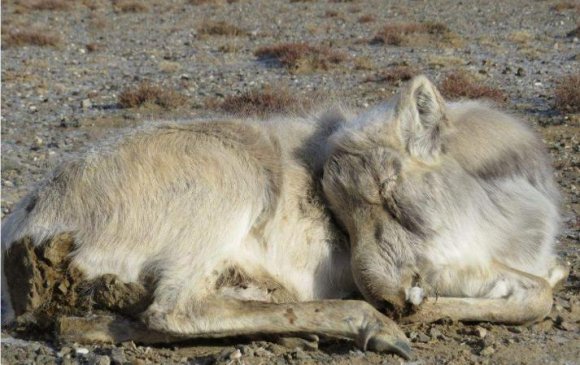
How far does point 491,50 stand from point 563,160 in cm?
1022

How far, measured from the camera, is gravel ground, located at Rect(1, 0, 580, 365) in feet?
14.6

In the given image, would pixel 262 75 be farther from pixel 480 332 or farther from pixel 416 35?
pixel 480 332

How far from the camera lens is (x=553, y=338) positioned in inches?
183

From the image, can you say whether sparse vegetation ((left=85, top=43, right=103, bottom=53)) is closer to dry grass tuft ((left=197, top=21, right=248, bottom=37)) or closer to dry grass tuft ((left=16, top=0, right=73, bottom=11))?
dry grass tuft ((left=197, top=21, right=248, bottom=37))

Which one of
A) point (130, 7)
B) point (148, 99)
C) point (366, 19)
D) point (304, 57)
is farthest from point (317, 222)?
point (130, 7)

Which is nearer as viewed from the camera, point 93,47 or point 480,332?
point 480,332

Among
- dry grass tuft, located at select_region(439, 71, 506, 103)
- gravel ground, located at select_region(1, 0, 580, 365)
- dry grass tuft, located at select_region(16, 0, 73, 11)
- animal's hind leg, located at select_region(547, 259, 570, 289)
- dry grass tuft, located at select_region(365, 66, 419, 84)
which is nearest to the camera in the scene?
gravel ground, located at select_region(1, 0, 580, 365)

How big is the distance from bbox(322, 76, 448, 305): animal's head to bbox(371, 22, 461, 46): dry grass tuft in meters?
15.1

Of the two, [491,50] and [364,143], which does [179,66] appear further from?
[364,143]

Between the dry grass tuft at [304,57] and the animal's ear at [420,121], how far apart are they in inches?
442

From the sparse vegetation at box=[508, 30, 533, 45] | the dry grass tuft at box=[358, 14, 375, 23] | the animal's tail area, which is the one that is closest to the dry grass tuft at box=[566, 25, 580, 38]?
the sparse vegetation at box=[508, 30, 533, 45]

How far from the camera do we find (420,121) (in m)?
5.02

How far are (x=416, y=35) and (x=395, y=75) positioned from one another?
6778 millimetres

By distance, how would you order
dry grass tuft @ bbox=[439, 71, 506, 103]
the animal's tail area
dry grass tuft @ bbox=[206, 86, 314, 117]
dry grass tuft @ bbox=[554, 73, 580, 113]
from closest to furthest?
1. the animal's tail area
2. dry grass tuft @ bbox=[554, 73, 580, 113]
3. dry grass tuft @ bbox=[206, 86, 314, 117]
4. dry grass tuft @ bbox=[439, 71, 506, 103]
